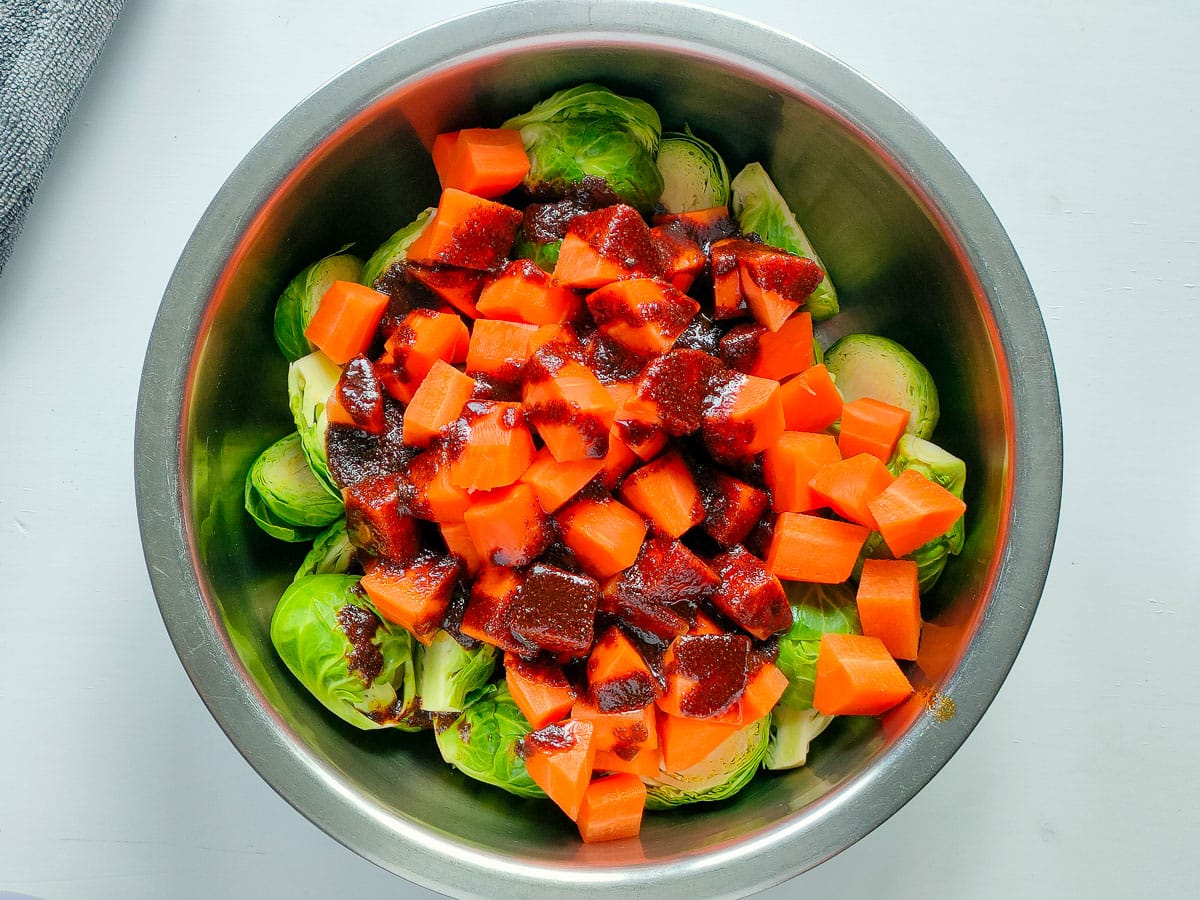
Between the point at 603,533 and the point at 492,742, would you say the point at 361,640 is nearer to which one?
the point at 492,742

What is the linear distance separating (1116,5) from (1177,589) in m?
1.63

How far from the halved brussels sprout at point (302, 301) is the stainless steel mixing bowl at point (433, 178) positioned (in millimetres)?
36

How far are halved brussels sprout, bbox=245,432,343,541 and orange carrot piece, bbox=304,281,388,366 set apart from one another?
273mm

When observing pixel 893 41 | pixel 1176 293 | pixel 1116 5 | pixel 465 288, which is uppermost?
pixel 1116 5

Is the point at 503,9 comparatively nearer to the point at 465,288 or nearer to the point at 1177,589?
the point at 465,288

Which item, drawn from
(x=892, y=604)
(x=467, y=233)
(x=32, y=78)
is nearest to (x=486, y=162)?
(x=467, y=233)

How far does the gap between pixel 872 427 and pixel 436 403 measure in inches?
39.2

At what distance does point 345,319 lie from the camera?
1.99 meters

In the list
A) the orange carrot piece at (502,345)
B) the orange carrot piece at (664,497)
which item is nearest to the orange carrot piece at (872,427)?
the orange carrot piece at (664,497)

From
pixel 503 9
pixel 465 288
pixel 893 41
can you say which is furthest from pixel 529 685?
pixel 893 41

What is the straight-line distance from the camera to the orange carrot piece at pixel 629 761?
1.91 m

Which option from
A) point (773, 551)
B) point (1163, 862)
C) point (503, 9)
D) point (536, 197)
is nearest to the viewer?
point (503, 9)

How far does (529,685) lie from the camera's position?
1872mm

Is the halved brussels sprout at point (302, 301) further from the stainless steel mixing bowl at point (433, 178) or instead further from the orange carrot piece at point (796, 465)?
the orange carrot piece at point (796, 465)
